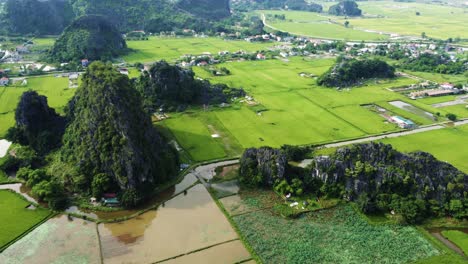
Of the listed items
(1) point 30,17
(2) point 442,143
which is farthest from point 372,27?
(1) point 30,17

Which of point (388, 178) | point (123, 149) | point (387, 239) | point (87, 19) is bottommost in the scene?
point (387, 239)

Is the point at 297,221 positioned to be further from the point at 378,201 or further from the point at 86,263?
the point at 86,263

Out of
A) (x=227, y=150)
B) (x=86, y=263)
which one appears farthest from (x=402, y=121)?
(x=86, y=263)

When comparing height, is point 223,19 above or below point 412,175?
above

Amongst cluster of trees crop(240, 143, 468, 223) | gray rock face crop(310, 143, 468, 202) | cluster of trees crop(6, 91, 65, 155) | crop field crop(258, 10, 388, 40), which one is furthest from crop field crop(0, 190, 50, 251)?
crop field crop(258, 10, 388, 40)

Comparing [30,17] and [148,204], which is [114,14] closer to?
[30,17]

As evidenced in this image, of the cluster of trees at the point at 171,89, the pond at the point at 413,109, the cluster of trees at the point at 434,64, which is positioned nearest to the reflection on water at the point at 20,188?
the cluster of trees at the point at 171,89
